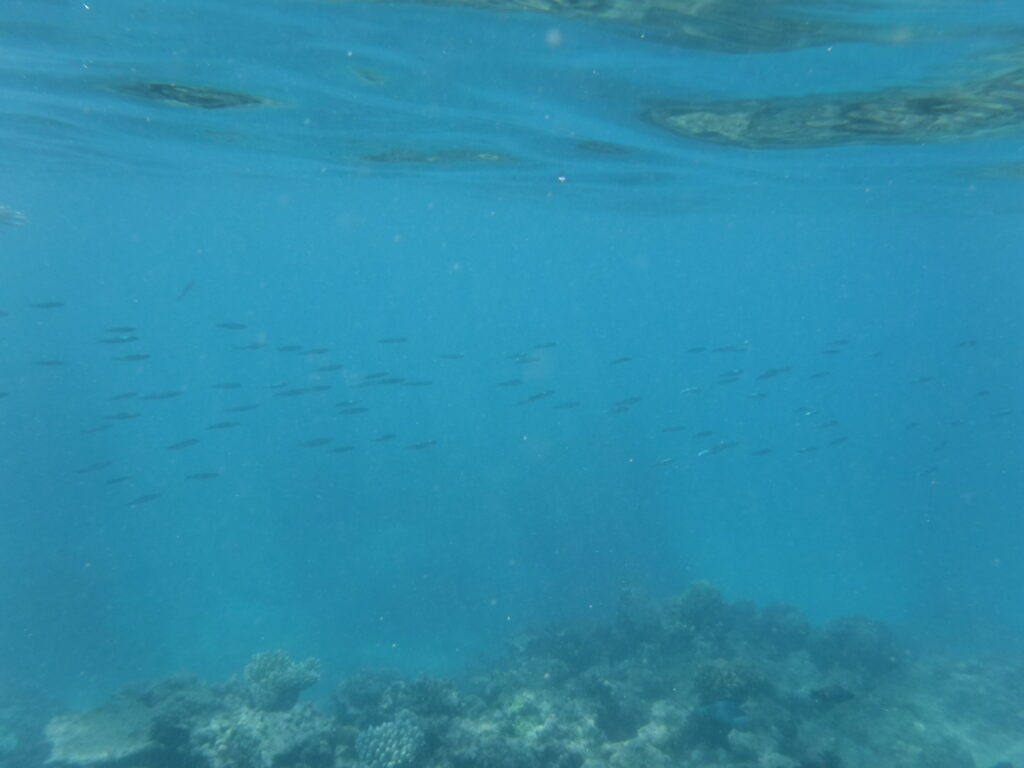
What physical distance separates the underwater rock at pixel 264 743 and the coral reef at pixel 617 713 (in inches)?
0.7

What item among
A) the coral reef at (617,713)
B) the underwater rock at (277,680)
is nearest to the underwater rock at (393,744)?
the coral reef at (617,713)

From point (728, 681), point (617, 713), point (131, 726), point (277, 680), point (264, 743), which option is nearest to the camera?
point (264, 743)

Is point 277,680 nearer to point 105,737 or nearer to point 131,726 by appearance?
point 131,726

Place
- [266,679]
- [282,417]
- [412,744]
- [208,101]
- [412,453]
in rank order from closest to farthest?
[412,744]
[266,679]
[208,101]
[412,453]
[282,417]

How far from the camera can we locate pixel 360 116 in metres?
16.3

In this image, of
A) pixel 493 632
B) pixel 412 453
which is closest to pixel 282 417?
pixel 412 453

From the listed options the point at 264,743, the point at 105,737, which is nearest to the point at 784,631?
the point at 264,743

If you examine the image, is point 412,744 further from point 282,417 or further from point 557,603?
point 282,417

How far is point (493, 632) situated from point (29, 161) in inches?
976

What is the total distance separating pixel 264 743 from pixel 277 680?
8.96 ft

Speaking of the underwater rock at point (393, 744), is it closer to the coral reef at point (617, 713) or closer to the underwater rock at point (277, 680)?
the coral reef at point (617, 713)

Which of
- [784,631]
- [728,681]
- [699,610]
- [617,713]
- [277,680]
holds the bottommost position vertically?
[784,631]

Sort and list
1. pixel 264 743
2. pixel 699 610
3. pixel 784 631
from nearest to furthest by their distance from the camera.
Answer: pixel 264 743 < pixel 699 610 < pixel 784 631

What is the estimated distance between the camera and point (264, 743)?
25.5ft
